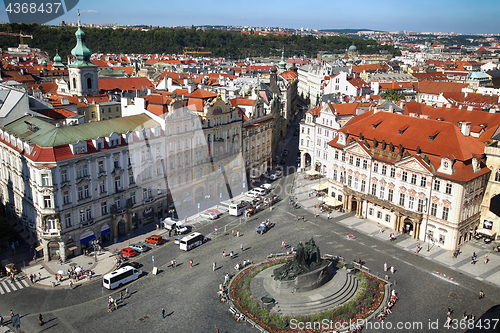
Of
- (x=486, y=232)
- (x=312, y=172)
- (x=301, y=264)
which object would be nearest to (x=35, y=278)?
(x=301, y=264)

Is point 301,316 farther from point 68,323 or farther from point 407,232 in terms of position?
point 407,232

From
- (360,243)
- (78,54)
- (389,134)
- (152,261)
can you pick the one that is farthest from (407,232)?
(78,54)

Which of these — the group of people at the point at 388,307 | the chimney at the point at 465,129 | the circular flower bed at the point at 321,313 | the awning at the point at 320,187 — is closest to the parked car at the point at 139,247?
the circular flower bed at the point at 321,313

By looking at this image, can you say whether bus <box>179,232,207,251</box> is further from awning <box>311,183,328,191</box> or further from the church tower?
→ the church tower

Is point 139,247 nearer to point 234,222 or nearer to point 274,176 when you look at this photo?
point 234,222

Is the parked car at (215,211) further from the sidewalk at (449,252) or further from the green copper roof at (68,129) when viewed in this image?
the green copper roof at (68,129)

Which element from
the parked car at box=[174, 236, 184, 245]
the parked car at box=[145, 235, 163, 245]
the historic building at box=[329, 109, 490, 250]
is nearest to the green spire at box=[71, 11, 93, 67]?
the parked car at box=[145, 235, 163, 245]

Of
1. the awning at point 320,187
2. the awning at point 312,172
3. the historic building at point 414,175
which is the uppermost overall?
the historic building at point 414,175
